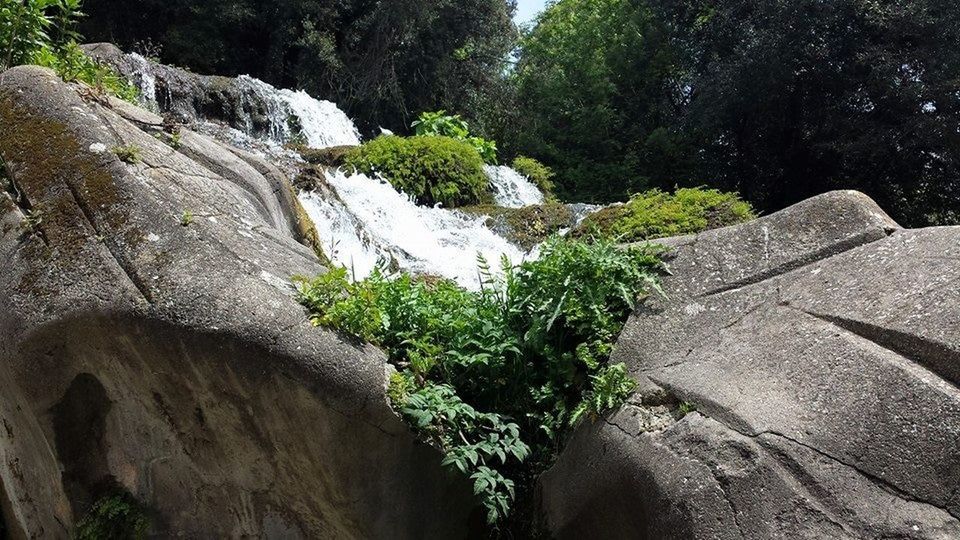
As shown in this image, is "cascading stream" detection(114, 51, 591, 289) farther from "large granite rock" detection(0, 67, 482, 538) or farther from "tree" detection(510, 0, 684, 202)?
"tree" detection(510, 0, 684, 202)

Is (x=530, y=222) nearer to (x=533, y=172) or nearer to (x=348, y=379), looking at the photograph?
(x=533, y=172)

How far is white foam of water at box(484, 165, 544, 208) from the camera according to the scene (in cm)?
1474

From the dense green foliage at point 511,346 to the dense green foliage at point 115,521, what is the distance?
146 centimetres

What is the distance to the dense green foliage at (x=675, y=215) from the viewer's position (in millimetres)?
7629

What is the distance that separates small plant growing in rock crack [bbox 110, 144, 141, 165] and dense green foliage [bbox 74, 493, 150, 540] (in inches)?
71.5

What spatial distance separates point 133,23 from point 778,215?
23180 millimetres

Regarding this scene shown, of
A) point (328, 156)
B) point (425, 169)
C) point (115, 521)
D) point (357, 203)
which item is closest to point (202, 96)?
point (328, 156)

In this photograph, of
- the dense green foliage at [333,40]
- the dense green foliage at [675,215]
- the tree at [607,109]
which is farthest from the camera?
the tree at [607,109]

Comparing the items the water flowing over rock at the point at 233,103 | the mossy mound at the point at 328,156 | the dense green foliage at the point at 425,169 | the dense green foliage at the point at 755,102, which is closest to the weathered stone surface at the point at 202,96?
the water flowing over rock at the point at 233,103

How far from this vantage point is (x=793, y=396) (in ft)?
13.6

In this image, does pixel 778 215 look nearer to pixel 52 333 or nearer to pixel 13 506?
pixel 52 333

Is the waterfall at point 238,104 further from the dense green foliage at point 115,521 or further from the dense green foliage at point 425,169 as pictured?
the dense green foliage at point 115,521

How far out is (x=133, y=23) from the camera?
80.3 ft

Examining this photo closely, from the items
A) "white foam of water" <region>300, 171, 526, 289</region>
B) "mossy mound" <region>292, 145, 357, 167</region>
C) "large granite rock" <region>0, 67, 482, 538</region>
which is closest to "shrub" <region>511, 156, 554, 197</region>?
"mossy mound" <region>292, 145, 357, 167</region>
